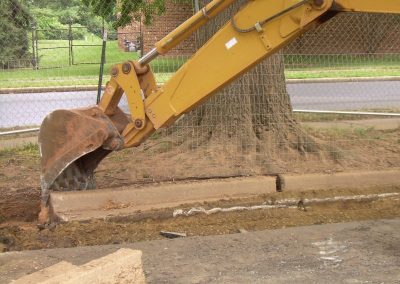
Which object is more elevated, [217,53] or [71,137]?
[217,53]

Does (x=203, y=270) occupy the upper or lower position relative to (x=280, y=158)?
lower

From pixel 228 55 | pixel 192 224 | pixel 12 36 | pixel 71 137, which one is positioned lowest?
pixel 192 224

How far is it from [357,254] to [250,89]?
11.6 feet

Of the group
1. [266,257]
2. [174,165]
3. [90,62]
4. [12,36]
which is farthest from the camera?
[90,62]

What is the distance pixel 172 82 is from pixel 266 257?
202 cm

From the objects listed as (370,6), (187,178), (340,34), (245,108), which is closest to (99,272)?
(370,6)

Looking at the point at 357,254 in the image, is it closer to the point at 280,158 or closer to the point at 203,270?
the point at 203,270

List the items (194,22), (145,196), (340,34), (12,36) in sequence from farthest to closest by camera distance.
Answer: (340,34)
(12,36)
(145,196)
(194,22)

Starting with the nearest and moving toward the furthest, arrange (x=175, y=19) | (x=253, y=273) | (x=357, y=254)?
(x=253, y=273)
(x=357, y=254)
(x=175, y=19)

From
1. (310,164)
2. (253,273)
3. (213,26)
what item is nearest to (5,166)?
(213,26)

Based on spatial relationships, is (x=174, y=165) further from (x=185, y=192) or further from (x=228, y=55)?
(x=228, y=55)

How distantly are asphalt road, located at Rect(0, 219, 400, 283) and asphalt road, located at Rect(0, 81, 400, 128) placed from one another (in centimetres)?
815

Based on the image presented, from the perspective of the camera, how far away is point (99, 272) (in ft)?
11.8

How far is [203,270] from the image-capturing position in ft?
16.1
